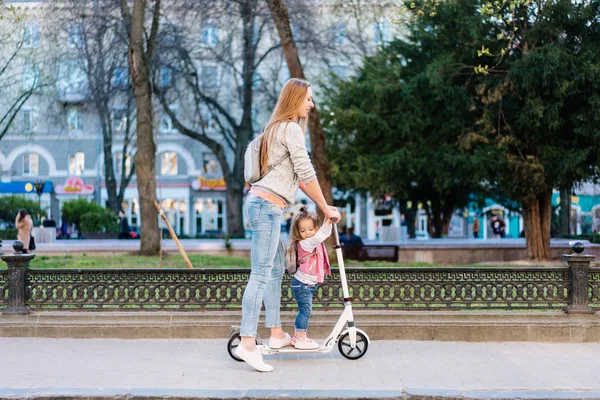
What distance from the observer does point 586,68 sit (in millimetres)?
20359

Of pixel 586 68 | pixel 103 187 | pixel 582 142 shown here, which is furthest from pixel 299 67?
pixel 103 187

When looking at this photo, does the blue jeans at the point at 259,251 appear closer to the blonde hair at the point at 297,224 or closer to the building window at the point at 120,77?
the blonde hair at the point at 297,224

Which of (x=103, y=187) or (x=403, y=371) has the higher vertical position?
(x=103, y=187)

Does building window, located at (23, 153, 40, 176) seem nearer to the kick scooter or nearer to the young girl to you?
the kick scooter

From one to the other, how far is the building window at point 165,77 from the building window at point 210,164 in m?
25.9

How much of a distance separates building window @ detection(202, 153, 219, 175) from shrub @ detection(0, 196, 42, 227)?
18053 millimetres

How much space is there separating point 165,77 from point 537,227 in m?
13.7

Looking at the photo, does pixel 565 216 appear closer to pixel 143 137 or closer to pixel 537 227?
pixel 537 227

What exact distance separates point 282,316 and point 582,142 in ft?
52.8

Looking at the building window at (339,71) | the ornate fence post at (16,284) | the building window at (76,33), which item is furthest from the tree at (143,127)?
the ornate fence post at (16,284)

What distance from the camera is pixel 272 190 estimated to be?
22.3 ft

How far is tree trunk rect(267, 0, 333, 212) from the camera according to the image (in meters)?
16.4

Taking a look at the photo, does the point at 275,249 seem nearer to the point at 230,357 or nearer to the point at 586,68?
the point at 230,357

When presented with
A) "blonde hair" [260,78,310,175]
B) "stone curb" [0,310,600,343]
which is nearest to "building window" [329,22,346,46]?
"stone curb" [0,310,600,343]
